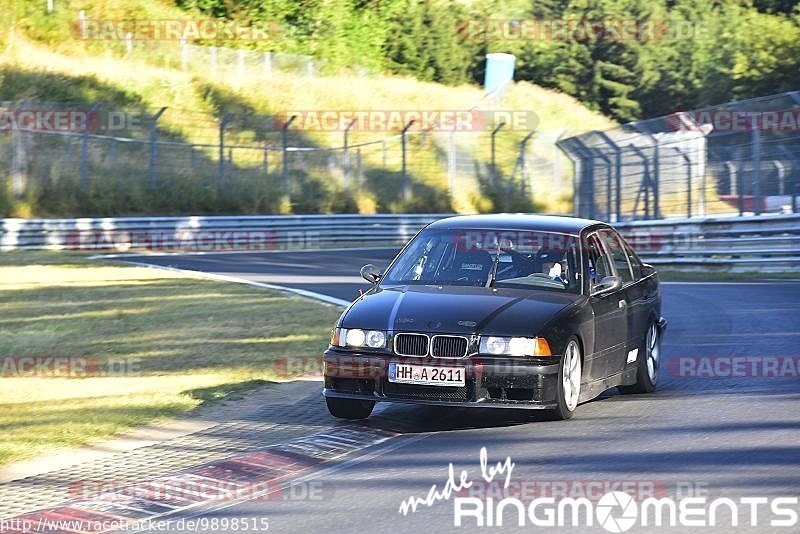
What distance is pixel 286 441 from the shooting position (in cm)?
897

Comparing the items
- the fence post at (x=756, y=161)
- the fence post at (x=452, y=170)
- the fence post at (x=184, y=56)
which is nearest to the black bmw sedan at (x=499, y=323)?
the fence post at (x=756, y=161)

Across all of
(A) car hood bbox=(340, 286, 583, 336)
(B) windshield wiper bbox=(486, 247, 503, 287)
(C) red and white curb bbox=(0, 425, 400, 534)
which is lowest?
(C) red and white curb bbox=(0, 425, 400, 534)

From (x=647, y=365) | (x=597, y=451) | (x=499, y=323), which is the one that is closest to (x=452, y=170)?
(x=647, y=365)

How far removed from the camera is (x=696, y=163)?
26.6 meters

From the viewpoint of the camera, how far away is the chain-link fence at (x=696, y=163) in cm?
2386

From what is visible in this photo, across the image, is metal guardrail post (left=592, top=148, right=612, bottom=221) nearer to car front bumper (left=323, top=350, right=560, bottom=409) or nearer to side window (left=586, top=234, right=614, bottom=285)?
side window (left=586, top=234, right=614, bottom=285)

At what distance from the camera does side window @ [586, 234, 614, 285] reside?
10.4 metres

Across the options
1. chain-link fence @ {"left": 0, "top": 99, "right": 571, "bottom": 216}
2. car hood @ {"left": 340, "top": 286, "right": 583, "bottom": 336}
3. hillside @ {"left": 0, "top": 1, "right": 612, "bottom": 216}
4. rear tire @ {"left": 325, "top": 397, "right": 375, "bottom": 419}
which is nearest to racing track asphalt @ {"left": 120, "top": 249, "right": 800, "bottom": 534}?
rear tire @ {"left": 325, "top": 397, "right": 375, "bottom": 419}

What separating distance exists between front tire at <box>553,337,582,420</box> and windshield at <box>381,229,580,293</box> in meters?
0.66

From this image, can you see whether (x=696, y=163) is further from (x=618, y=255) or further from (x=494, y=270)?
(x=494, y=270)

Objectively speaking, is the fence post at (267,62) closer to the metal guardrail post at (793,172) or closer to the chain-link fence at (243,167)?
the chain-link fence at (243,167)

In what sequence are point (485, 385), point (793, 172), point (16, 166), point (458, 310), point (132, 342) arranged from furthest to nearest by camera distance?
point (16, 166), point (793, 172), point (132, 342), point (458, 310), point (485, 385)

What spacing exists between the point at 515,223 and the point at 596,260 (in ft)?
2.33

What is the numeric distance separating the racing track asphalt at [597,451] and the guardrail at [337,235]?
1190 centimetres
